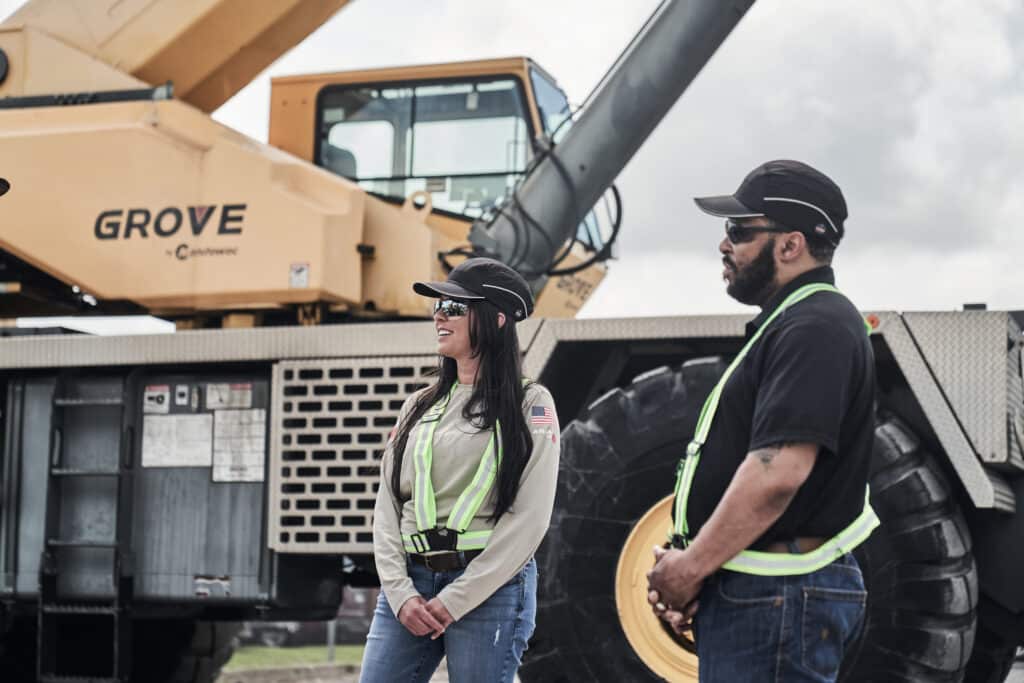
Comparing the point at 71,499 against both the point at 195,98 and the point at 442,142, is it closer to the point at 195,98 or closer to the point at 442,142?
the point at 195,98

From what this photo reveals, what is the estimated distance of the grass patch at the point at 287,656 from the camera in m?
14.3

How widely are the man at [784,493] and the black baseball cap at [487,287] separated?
3.01 feet

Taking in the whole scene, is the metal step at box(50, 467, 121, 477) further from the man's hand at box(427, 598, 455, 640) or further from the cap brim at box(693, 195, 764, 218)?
the cap brim at box(693, 195, 764, 218)

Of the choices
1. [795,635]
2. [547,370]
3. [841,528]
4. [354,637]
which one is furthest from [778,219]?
[354,637]

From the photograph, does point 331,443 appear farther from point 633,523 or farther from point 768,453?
point 768,453

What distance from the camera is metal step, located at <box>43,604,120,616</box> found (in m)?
6.80

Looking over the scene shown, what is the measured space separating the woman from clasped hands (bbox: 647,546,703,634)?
2.30 ft

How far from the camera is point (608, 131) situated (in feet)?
24.1

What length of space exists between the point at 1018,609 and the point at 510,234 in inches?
127

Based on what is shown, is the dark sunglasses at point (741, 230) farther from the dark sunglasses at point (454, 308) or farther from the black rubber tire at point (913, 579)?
the black rubber tire at point (913, 579)

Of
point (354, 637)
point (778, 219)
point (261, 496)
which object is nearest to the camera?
point (778, 219)

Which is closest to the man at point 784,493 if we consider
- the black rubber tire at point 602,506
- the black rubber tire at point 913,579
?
the black rubber tire at point 913,579

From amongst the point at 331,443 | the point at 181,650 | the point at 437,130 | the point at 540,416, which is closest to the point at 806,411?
the point at 540,416

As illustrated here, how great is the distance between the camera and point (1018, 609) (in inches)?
224
